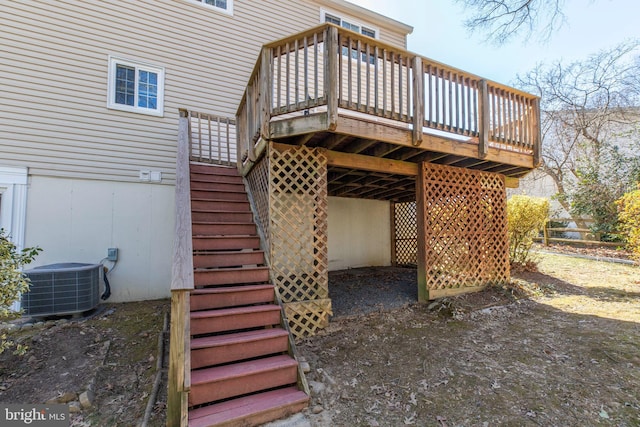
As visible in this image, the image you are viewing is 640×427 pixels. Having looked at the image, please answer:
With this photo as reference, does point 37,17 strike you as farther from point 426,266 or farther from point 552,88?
point 552,88

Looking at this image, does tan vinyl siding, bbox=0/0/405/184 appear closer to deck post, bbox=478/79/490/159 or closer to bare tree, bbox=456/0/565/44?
bare tree, bbox=456/0/565/44

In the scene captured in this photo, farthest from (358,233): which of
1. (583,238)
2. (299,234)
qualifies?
(583,238)

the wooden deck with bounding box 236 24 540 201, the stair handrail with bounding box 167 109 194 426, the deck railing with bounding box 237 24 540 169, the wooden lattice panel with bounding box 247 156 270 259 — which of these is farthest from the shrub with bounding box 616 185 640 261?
the stair handrail with bounding box 167 109 194 426

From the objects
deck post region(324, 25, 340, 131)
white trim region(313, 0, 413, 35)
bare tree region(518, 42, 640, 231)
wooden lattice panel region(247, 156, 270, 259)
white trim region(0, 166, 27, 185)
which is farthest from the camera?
bare tree region(518, 42, 640, 231)

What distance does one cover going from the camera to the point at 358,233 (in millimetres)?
8148

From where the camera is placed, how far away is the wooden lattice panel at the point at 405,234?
841 cm

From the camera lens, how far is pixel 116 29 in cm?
569

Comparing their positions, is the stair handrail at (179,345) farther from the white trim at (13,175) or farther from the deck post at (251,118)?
the white trim at (13,175)

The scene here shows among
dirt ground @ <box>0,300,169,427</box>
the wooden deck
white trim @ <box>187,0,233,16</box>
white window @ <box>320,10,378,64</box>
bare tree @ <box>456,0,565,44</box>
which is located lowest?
dirt ground @ <box>0,300,169,427</box>

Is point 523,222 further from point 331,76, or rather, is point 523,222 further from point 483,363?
point 331,76

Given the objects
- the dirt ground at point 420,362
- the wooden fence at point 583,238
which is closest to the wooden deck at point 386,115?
the dirt ground at point 420,362

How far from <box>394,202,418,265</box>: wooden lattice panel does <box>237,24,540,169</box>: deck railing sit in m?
3.38

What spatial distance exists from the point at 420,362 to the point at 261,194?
9.79 ft

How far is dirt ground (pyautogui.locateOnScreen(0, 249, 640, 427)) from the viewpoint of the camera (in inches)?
100
